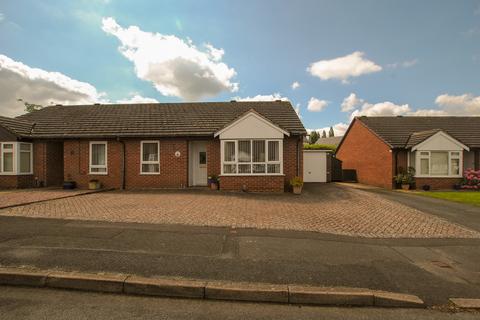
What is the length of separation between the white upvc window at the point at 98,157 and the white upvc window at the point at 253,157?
283 inches

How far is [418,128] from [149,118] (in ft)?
66.2

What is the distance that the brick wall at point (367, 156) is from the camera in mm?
17828

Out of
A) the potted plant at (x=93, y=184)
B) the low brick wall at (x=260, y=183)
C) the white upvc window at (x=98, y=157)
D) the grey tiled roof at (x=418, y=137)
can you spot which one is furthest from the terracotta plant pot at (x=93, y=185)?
the grey tiled roof at (x=418, y=137)

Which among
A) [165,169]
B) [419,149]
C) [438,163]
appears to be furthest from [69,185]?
[438,163]

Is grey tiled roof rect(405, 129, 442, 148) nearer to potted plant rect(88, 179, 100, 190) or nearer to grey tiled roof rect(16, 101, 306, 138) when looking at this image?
grey tiled roof rect(16, 101, 306, 138)

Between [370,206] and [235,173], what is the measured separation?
637 centimetres

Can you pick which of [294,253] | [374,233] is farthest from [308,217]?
[294,253]

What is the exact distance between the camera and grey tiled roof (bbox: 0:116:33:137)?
45.6 feet

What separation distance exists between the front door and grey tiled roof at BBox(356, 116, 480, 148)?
13.0 meters

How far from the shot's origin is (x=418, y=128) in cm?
1942

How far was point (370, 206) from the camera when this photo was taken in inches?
390

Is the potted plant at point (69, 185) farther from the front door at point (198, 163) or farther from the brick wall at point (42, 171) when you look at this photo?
the front door at point (198, 163)

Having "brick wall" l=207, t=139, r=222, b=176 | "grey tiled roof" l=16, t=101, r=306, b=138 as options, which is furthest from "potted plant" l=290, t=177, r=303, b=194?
"brick wall" l=207, t=139, r=222, b=176

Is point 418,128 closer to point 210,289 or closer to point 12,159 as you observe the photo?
point 210,289
